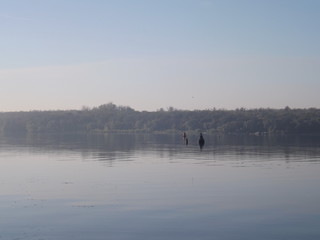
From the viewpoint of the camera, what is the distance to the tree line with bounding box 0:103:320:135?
14938 cm

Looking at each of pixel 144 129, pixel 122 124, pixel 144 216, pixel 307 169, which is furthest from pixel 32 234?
pixel 122 124

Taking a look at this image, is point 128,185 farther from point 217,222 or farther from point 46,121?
point 46,121

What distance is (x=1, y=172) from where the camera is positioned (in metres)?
32.2

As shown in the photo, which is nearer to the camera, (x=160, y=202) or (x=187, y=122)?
(x=160, y=202)

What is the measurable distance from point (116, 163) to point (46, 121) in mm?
154431

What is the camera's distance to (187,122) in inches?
6727

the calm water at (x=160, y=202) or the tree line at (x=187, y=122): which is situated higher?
the tree line at (x=187, y=122)

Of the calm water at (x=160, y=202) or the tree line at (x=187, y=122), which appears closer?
the calm water at (x=160, y=202)

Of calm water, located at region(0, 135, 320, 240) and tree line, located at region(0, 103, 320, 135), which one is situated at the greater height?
tree line, located at region(0, 103, 320, 135)

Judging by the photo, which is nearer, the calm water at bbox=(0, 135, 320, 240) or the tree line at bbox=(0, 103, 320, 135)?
the calm water at bbox=(0, 135, 320, 240)

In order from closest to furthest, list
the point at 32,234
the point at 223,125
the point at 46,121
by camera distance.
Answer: the point at 32,234 → the point at 223,125 → the point at 46,121

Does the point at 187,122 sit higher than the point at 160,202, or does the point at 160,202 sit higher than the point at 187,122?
the point at 187,122

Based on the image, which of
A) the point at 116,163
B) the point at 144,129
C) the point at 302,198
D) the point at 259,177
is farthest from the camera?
the point at 144,129

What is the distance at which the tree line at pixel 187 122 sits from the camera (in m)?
149
